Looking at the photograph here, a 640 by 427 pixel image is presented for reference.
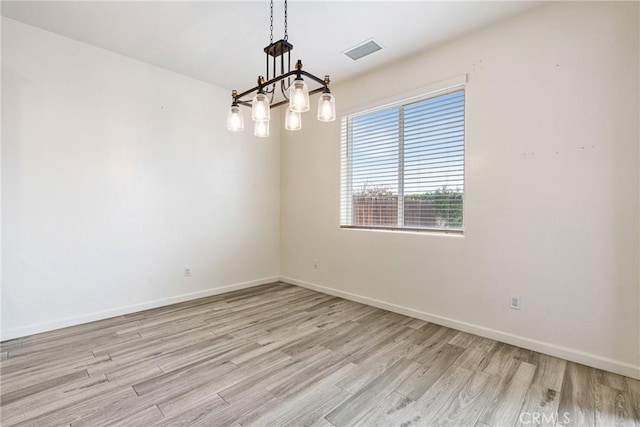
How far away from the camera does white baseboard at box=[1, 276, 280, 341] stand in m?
2.68

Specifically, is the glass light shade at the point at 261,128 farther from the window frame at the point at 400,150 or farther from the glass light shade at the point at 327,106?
the window frame at the point at 400,150

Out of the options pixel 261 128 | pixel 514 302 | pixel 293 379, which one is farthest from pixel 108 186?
pixel 514 302

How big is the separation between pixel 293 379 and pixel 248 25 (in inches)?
117

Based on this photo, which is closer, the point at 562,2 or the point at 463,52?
the point at 562,2

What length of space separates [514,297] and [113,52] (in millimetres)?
4655

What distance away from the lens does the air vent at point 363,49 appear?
9.71 ft

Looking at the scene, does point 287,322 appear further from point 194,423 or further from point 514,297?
point 514,297

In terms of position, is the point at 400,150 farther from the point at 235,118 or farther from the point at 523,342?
the point at 523,342

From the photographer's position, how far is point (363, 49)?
308cm

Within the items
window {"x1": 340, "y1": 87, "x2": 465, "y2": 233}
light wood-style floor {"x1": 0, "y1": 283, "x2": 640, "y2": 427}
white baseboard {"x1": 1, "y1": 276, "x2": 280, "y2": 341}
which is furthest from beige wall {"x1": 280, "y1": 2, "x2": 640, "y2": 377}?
white baseboard {"x1": 1, "y1": 276, "x2": 280, "y2": 341}

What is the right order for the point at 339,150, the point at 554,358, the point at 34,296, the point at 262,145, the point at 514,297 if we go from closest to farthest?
the point at 554,358 → the point at 514,297 → the point at 34,296 → the point at 339,150 → the point at 262,145

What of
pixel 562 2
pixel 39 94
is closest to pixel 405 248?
pixel 562 2

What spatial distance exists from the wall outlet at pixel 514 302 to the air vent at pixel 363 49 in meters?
2.70

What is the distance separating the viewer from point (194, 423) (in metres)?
1.60
